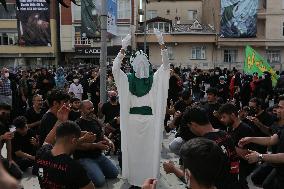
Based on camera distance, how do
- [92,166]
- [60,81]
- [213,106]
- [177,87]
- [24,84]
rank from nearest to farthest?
[92,166] < [213,106] < [177,87] < [24,84] < [60,81]

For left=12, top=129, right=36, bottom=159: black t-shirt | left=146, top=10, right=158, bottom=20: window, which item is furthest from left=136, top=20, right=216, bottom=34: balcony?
left=12, top=129, right=36, bottom=159: black t-shirt

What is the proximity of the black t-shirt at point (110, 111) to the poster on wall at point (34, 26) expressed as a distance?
28231 mm

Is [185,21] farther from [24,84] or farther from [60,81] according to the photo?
[24,84]

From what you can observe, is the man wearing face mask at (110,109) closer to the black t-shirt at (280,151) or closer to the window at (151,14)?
the black t-shirt at (280,151)

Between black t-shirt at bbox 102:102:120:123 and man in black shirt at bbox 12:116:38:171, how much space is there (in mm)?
2003

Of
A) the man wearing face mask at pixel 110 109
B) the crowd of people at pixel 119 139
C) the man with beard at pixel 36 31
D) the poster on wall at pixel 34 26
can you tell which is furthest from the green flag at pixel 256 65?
the man with beard at pixel 36 31

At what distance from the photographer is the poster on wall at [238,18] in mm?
43500

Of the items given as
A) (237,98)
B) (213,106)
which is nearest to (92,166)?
(213,106)

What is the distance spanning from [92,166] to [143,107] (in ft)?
4.16

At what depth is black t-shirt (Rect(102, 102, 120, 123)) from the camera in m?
9.45

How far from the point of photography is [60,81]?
66.4 ft

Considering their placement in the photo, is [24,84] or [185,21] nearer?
[24,84]

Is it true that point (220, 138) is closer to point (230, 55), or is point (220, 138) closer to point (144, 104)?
point (144, 104)

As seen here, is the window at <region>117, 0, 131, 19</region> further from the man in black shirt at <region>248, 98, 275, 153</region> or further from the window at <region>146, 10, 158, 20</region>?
the man in black shirt at <region>248, 98, 275, 153</region>
